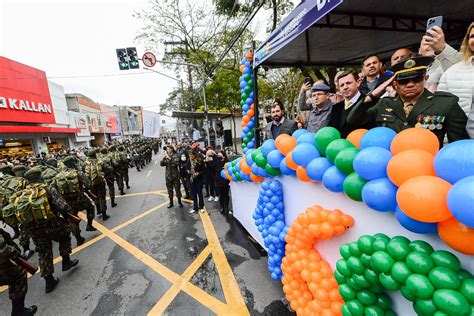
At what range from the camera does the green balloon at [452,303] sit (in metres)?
1.04

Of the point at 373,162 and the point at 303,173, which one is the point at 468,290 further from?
the point at 303,173

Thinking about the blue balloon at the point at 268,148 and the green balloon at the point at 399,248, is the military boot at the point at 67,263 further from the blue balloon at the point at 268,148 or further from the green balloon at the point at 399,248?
the green balloon at the point at 399,248

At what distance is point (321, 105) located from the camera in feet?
8.77

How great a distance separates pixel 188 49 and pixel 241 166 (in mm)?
13984

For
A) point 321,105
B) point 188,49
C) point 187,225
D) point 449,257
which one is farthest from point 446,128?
point 188,49

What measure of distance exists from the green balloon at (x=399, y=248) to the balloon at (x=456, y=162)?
440 millimetres

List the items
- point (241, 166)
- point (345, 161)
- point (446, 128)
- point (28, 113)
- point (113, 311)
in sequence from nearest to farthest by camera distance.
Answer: point (446, 128) < point (345, 161) < point (113, 311) < point (241, 166) < point (28, 113)

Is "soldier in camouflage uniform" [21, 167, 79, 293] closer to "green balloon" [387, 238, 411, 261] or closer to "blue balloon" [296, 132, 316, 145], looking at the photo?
"blue balloon" [296, 132, 316, 145]

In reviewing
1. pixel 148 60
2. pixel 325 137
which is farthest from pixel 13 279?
pixel 148 60

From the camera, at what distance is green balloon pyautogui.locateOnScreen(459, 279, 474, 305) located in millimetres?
1047

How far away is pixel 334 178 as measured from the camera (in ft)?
5.98

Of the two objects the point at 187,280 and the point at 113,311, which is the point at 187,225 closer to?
the point at 187,280

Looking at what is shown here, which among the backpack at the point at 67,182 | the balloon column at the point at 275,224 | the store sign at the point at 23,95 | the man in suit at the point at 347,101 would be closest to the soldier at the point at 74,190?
the backpack at the point at 67,182

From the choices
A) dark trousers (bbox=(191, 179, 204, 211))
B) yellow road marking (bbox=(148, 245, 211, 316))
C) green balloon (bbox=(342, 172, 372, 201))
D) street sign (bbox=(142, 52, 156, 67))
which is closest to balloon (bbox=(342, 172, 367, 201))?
green balloon (bbox=(342, 172, 372, 201))
